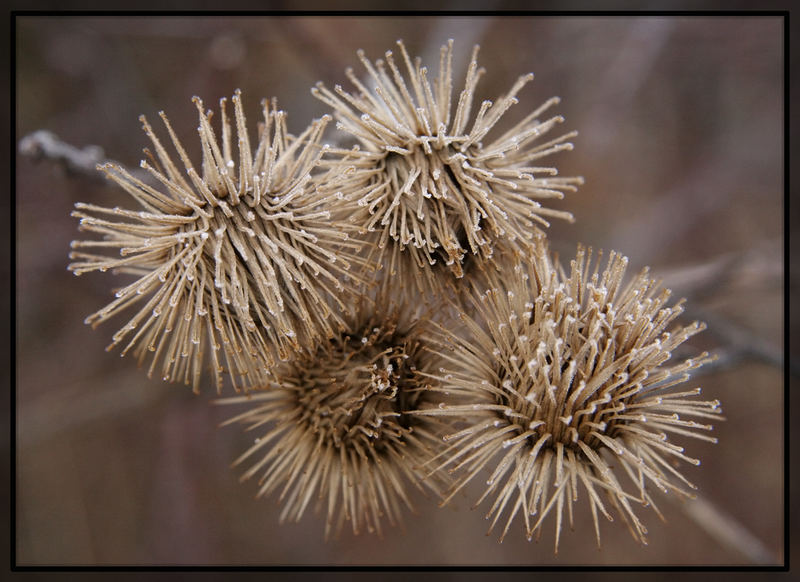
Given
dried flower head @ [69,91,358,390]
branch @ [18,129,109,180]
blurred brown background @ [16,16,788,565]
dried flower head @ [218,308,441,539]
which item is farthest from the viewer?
blurred brown background @ [16,16,788,565]

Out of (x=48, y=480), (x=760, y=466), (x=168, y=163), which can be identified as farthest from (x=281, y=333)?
(x=760, y=466)

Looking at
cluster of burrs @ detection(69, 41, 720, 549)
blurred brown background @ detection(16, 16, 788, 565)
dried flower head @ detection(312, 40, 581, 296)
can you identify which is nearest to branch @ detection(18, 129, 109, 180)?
cluster of burrs @ detection(69, 41, 720, 549)

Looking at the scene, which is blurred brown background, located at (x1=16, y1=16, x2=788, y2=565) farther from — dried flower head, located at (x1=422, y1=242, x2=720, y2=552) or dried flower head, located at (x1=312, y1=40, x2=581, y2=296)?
dried flower head, located at (x1=422, y1=242, x2=720, y2=552)

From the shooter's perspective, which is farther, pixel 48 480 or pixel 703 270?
pixel 48 480

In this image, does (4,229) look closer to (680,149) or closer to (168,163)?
(168,163)

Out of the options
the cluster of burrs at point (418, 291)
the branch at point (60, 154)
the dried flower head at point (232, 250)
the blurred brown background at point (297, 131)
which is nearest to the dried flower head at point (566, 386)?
the cluster of burrs at point (418, 291)

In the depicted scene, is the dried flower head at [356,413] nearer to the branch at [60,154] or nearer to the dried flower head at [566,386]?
the dried flower head at [566,386]
